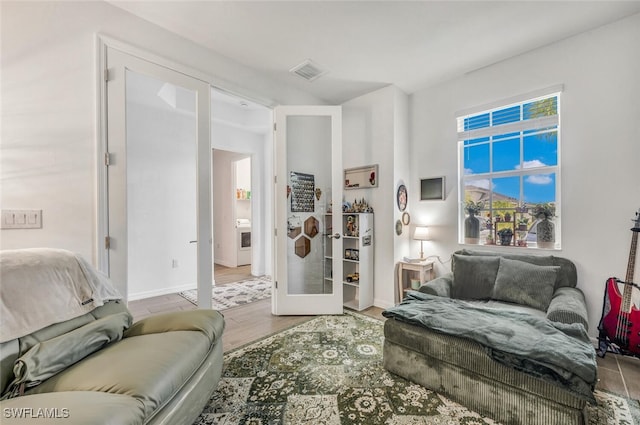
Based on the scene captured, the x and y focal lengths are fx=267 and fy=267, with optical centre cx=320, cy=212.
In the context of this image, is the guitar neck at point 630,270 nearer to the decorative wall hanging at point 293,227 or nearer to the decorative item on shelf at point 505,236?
the decorative item on shelf at point 505,236

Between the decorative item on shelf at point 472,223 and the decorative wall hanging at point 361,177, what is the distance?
3.78 ft

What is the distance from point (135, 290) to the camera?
10.8 feet

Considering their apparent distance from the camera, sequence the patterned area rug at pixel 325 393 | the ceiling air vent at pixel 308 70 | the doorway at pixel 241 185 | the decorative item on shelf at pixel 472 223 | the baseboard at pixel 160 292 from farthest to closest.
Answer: the doorway at pixel 241 185
the baseboard at pixel 160 292
the decorative item on shelf at pixel 472 223
the ceiling air vent at pixel 308 70
the patterned area rug at pixel 325 393

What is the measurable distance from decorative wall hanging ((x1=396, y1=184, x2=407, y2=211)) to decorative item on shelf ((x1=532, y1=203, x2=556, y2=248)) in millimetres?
1390

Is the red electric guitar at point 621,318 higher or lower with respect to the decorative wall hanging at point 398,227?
lower

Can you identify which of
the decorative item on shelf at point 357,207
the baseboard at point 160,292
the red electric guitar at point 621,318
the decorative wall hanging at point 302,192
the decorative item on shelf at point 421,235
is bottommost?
the baseboard at point 160,292

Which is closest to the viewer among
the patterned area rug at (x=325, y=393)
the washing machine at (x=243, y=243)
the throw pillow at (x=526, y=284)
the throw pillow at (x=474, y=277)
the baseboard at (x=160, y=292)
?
the patterned area rug at (x=325, y=393)

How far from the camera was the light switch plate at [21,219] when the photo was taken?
5.54 feet

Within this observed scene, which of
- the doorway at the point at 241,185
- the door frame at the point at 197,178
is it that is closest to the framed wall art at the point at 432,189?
the doorway at the point at 241,185

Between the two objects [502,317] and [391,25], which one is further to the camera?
[391,25]

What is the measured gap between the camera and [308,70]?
3.06 metres

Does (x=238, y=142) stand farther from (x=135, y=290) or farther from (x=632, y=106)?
(x=632, y=106)

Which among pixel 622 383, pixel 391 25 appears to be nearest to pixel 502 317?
pixel 622 383

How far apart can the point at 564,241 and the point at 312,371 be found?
2617 mm
